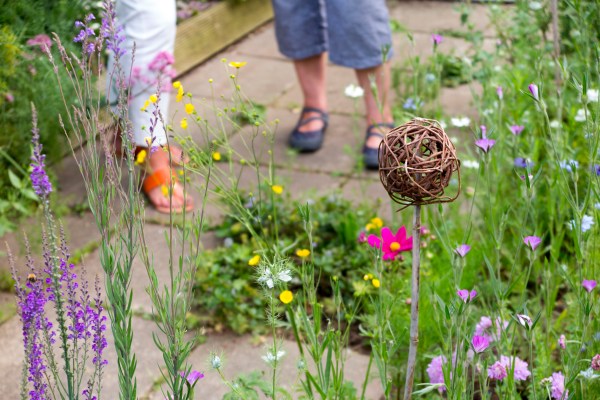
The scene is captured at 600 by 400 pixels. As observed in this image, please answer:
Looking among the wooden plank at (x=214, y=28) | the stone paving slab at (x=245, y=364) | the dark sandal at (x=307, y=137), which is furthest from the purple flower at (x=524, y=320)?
the wooden plank at (x=214, y=28)

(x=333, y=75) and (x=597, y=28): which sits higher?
(x=597, y=28)

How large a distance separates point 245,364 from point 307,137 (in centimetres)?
162

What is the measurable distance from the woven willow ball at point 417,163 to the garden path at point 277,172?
62cm

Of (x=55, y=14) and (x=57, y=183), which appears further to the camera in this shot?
(x=57, y=183)

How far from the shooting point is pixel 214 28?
5.36 m

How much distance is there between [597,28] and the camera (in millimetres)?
3021

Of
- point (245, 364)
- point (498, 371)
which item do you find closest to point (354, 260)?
point (245, 364)

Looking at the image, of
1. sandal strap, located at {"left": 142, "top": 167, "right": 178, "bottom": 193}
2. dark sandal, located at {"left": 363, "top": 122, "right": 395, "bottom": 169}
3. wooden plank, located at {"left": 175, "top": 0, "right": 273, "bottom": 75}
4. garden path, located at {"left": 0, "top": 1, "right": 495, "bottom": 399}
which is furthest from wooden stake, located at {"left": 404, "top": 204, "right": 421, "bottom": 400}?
wooden plank, located at {"left": 175, "top": 0, "right": 273, "bottom": 75}

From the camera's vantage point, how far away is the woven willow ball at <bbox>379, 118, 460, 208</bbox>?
1.58 metres

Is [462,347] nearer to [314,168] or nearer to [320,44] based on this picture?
[314,168]

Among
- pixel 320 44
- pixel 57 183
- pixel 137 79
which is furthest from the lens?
pixel 320 44

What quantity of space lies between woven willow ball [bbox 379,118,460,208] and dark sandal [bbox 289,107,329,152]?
2407mm

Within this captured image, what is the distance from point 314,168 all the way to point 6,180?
1280mm

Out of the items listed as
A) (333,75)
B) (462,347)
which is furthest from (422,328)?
(333,75)
